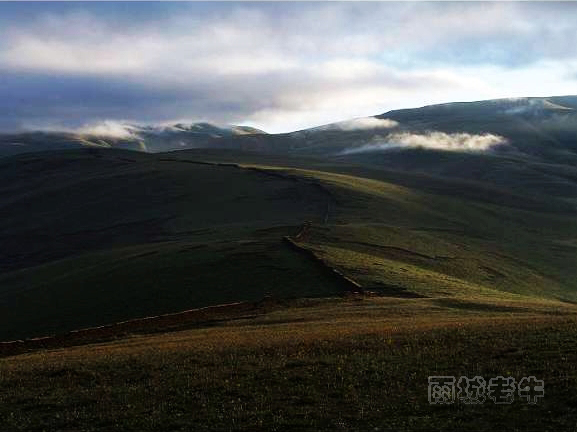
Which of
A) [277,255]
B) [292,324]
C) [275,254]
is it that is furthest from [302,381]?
[275,254]

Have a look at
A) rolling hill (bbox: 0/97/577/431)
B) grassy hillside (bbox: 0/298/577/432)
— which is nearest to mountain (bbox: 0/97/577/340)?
rolling hill (bbox: 0/97/577/431)

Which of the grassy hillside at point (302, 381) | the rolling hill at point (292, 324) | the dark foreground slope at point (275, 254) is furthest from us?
the dark foreground slope at point (275, 254)

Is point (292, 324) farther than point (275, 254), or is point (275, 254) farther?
point (275, 254)

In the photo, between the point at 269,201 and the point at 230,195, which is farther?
the point at 230,195

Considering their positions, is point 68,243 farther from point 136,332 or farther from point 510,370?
point 510,370

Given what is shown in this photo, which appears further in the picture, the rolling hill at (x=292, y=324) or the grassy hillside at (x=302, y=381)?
Result: the rolling hill at (x=292, y=324)

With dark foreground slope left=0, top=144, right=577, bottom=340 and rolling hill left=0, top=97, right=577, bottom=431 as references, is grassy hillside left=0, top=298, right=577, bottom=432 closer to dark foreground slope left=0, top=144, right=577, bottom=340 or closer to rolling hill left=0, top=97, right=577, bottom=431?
rolling hill left=0, top=97, right=577, bottom=431

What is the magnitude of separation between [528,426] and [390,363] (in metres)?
9.96

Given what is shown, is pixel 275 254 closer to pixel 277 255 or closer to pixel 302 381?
pixel 277 255

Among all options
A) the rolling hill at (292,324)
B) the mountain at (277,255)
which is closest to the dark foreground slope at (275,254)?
the mountain at (277,255)

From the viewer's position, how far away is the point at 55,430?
25.5m

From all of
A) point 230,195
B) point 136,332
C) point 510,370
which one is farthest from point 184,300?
point 230,195

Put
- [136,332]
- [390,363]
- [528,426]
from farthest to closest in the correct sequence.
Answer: [136,332]
[390,363]
[528,426]

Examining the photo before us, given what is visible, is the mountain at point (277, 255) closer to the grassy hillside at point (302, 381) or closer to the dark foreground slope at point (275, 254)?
the dark foreground slope at point (275, 254)
